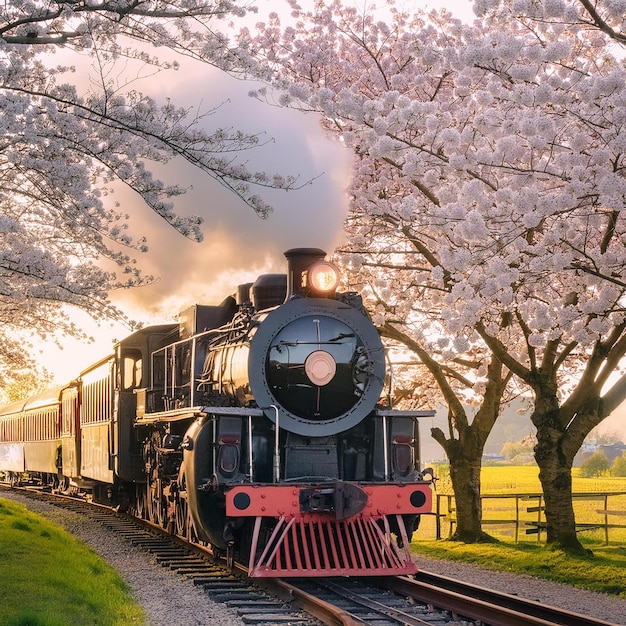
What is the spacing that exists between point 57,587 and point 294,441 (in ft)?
10.3

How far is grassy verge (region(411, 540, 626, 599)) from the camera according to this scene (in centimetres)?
1124

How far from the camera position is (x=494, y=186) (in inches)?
411

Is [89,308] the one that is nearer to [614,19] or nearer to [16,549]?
[16,549]

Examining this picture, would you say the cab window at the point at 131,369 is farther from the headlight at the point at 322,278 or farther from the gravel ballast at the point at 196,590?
the headlight at the point at 322,278

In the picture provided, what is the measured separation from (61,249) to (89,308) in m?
3.52

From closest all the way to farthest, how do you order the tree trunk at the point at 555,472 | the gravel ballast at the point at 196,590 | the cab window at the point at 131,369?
the gravel ballast at the point at 196,590 < the tree trunk at the point at 555,472 < the cab window at the point at 131,369

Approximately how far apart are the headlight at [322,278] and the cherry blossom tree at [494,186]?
1225 mm

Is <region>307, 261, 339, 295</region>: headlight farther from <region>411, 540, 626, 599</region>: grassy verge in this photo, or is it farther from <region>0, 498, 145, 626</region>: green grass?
<region>411, 540, 626, 599</region>: grassy verge

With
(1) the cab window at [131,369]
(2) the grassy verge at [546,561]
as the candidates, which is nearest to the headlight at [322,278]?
(2) the grassy verge at [546,561]

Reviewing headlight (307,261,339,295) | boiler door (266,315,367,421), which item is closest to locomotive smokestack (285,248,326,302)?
headlight (307,261,339,295)

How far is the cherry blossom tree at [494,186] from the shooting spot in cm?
876

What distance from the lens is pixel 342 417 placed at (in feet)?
34.5

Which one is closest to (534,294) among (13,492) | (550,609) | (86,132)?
(550,609)

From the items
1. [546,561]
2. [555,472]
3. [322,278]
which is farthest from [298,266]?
[546,561]
